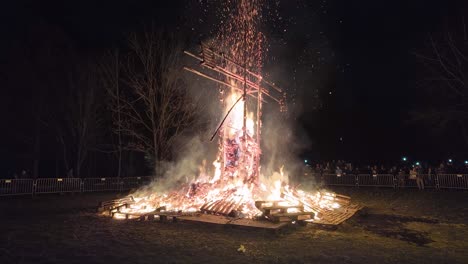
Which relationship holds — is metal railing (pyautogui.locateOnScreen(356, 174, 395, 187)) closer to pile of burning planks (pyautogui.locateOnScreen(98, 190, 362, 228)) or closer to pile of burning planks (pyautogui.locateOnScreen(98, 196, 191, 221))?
pile of burning planks (pyautogui.locateOnScreen(98, 190, 362, 228))

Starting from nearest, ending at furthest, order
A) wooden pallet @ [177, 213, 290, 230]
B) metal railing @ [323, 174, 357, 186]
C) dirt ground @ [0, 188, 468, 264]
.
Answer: dirt ground @ [0, 188, 468, 264], wooden pallet @ [177, 213, 290, 230], metal railing @ [323, 174, 357, 186]

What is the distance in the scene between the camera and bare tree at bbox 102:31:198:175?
76.8 ft

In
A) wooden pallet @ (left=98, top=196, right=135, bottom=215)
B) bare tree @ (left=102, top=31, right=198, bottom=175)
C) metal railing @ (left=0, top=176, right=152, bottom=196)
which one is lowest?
wooden pallet @ (left=98, top=196, right=135, bottom=215)

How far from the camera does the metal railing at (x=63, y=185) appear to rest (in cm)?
1925

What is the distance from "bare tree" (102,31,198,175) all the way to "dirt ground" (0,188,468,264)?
10073 mm

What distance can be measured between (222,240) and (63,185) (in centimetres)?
1602

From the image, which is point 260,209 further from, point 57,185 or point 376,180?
point 376,180

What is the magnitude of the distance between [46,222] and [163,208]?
4252 mm

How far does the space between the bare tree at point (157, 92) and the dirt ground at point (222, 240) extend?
10.1m

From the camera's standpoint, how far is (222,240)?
960 cm

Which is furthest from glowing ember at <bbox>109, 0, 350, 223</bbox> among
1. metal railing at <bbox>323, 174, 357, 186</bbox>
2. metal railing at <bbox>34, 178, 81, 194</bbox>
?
metal railing at <bbox>323, 174, 357, 186</bbox>

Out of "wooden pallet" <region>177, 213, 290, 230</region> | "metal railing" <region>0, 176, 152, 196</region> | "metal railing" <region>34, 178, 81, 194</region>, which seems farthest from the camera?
"metal railing" <region>34, 178, 81, 194</region>

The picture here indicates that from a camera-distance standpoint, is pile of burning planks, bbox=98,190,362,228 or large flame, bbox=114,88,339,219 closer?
pile of burning planks, bbox=98,190,362,228

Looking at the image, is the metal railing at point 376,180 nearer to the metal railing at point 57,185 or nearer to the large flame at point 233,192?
the large flame at point 233,192
